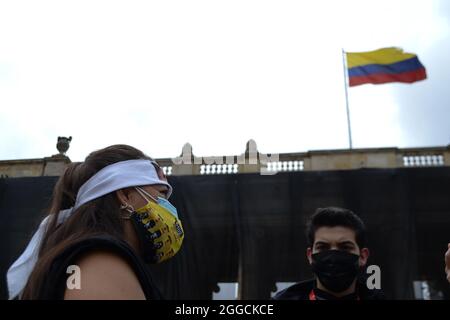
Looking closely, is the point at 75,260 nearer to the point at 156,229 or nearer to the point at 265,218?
the point at 156,229

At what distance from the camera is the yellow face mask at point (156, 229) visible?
60.2 inches

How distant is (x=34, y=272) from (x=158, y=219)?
50cm

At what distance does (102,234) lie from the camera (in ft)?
3.92

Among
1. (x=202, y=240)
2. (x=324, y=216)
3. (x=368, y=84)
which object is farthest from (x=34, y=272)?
(x=368, y=84)

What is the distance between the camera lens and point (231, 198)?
10.2 metres

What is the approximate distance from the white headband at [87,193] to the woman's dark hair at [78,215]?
1.0 inches

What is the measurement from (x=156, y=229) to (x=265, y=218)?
859 cm

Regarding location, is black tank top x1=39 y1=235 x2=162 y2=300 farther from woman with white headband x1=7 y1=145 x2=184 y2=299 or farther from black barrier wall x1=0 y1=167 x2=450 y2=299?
black barrier wall x1=0 y1=167 x2=450 y2=299

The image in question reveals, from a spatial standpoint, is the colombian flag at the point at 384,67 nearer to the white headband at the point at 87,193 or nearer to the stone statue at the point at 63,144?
the stone statue at the point at 63,144

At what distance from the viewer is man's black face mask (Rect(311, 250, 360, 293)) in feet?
8.26

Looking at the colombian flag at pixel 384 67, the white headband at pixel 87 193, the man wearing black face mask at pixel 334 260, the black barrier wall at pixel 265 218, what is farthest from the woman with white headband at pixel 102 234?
the colombian flag at pixel 384 67

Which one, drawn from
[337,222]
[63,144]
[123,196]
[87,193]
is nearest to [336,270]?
[337,222]

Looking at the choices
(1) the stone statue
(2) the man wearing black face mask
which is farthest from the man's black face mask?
(1) the stone statue
